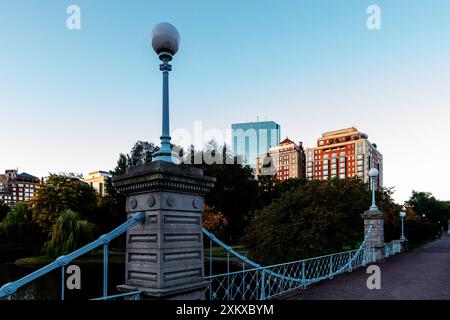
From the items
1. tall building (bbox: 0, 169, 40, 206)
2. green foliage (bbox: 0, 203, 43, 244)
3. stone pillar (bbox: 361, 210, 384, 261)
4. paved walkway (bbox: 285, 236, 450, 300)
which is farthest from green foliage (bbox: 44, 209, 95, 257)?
tall building (bbox: 0, 169, 40, 206)

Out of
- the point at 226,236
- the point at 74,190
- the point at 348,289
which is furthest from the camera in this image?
the point at 226,236

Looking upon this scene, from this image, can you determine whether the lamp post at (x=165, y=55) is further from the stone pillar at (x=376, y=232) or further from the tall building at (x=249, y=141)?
the tall building at (x=249, y=141)

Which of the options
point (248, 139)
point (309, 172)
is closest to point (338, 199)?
point (309, 172)

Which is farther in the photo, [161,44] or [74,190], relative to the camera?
[74,190]

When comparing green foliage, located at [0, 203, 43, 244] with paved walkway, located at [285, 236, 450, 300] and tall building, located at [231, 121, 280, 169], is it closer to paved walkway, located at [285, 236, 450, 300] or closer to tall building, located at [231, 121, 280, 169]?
paved walkway, located at [285, 236, 450, 300]

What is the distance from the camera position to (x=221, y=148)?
4416cm

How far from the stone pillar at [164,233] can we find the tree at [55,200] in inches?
1380

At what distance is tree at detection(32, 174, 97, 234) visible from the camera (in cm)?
3669

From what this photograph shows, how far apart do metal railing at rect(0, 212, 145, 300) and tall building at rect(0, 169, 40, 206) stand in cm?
13981

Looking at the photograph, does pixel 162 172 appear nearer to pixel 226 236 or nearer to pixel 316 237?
pixel 316 237

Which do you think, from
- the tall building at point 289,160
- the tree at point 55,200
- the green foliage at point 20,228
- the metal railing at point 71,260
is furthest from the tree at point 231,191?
the tall building at point 289,160

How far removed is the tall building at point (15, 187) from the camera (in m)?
130

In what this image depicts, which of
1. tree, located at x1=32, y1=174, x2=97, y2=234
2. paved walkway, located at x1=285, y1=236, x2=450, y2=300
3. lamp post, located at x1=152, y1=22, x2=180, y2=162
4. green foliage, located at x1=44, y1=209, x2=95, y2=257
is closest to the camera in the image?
lamp post, located at x1=152, y1=22, x2=180, y2=162
